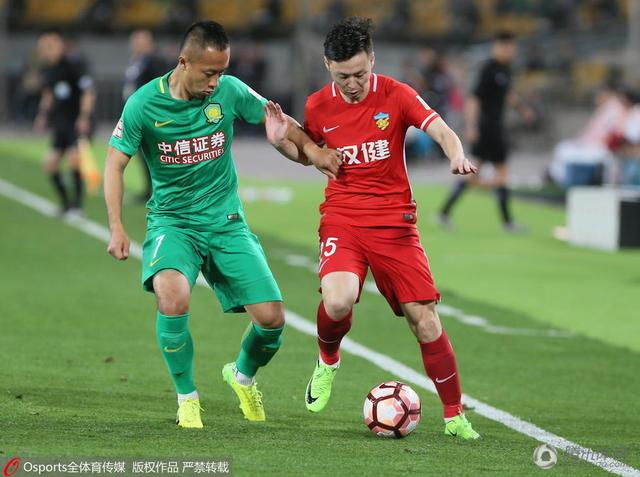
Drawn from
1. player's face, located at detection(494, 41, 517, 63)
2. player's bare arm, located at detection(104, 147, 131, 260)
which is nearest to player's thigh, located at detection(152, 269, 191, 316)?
player's bare arm, located at detection(104, 147, 131, 260)

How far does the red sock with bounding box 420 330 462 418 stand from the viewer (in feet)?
24.7

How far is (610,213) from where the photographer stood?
57.2 feet

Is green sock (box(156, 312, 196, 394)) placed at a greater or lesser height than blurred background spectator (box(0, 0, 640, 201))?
greater

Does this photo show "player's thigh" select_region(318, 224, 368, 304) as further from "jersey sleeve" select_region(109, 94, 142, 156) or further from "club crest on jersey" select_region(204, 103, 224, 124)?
"jersey sleeve" select_region(109, 94, 142, 156)

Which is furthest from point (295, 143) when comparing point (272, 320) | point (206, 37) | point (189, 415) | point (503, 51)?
point (503, 51)

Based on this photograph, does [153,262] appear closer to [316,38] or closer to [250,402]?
[250,402]

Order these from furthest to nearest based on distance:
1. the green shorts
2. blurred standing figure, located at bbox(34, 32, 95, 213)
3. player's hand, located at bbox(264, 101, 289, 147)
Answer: blurred standing figure, located at bbox(34, 32, 95, 213), player's hand, located at bbox(264, 101, 289, 147), the green shorts

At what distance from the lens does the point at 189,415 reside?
7332 mm

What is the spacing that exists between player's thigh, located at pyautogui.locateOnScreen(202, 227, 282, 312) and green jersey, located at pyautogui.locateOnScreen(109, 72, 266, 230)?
93 mm

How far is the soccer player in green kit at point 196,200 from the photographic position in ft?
24.2

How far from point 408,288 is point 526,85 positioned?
2860 centimetres

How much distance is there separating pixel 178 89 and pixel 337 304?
1373 millimetres

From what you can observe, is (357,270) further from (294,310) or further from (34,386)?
(294,310)

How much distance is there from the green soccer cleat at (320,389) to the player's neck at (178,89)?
167 centimetres
